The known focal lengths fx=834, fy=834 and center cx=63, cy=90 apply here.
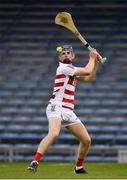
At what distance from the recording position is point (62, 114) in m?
11.8

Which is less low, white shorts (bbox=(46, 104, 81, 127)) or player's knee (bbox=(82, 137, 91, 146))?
white shorts (bbox=(46, 104, 81, 127))

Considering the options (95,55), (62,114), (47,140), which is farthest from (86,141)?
(95,55)

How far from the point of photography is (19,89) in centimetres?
2138

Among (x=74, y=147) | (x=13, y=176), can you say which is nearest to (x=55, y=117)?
(x=13, y=176)

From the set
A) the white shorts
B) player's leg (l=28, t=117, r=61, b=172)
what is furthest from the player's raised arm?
player's leg (l=28, t=117, r=61, b=172)

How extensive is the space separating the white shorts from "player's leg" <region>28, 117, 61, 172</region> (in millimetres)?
81

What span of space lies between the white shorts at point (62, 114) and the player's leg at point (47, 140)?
81 millimetres

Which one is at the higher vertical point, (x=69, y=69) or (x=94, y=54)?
(x=94, y=54)

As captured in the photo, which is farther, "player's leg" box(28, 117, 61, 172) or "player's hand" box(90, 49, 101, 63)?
"player's hand" box(90, 49, 101, 63)

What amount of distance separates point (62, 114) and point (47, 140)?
56 centimetres

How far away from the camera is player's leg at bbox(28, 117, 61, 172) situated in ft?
37.0

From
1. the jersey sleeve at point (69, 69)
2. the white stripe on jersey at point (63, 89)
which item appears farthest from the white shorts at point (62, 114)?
the jersey sleeve at point (69, 69)

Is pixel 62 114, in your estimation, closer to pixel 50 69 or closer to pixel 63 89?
pixel 63 89

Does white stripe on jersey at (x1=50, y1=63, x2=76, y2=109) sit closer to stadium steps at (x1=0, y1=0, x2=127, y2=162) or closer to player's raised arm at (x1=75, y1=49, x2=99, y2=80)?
player's raised arm at (x1=75, y1=49, x2=99, y2=80)
